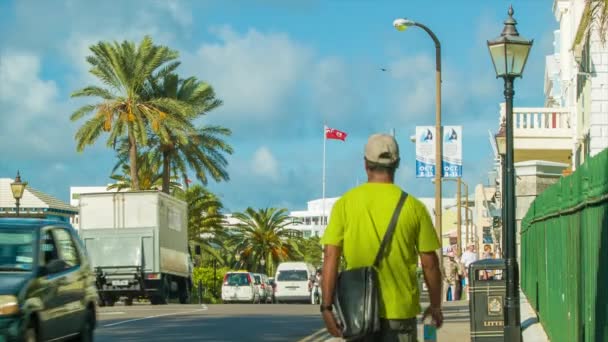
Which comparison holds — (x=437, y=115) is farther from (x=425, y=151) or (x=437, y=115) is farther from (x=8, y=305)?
(x=8, y=305)

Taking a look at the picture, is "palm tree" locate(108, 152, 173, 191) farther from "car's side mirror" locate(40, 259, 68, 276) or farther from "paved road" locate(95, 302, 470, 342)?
"car's side mirror" locate(40, 259, 68, 276)

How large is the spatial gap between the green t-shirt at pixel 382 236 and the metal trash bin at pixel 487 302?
9600 millimetres

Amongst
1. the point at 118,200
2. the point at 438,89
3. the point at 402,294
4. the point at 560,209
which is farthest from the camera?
the point at 118,200

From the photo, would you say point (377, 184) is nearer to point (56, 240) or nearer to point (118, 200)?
point (56, 240)

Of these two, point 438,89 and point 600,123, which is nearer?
point 600,123

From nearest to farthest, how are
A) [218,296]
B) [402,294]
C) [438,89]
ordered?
[402,294]
[438,89]
[218,296]

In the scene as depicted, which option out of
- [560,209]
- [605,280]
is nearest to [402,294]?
[605,280]

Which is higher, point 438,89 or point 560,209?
point 438,89

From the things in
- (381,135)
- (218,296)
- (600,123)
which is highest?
(600,123)

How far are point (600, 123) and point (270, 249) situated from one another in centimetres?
5423

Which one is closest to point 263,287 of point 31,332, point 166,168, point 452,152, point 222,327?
point 166,168

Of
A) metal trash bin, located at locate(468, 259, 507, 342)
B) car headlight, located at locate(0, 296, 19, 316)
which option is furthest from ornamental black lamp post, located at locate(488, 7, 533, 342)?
car headlight, located at locate(0, 296, 19, 316)

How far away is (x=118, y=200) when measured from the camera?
131ft

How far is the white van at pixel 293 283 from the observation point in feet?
187
